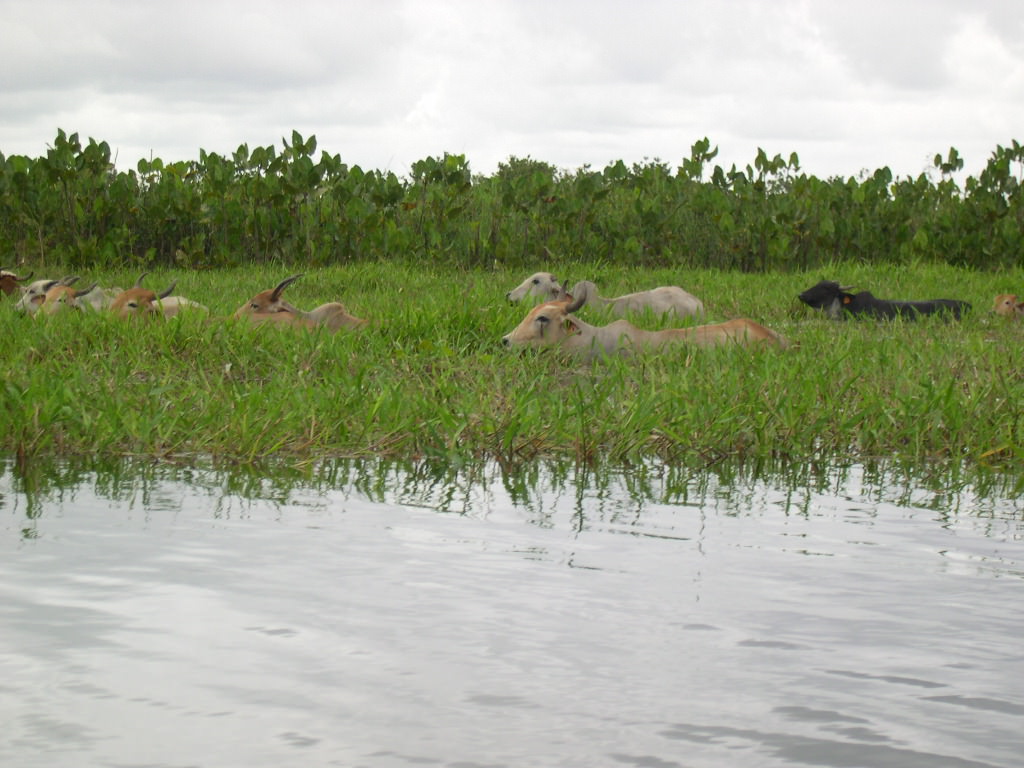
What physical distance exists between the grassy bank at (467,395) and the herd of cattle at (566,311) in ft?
0.81

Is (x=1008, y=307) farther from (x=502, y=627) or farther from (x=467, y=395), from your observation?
(x=502, y=627)

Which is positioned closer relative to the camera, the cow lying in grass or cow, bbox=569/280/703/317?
the cow lying in grass

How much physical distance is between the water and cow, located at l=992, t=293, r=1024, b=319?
289 inches

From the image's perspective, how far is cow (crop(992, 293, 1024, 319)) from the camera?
1132 cm

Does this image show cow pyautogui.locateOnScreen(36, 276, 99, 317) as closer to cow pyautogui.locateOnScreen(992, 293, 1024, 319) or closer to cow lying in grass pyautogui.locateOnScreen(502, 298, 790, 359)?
cow lying in grass pyautogui.locateOnScreen(502, 298, 790, 359)

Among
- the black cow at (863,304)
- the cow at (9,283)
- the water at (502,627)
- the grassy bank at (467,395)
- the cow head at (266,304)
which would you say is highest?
the black cow at (863,304)

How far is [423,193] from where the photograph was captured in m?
16.9

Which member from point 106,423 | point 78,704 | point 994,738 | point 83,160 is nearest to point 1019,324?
point 106,423

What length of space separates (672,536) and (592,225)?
46.9ft

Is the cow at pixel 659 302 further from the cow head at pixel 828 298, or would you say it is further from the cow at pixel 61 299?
the cow at pixel 61 299

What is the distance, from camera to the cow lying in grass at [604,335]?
7.73 m

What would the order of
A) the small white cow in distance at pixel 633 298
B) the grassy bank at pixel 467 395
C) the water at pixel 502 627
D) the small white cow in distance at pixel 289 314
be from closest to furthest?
the water at pixel 502 627 → the grassy bank at pixel 467 395 → the small white cow in distance at pixel 289 314 → the small white cow in distance at pixel 633 298

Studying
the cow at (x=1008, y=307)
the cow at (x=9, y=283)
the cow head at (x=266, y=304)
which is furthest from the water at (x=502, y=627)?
the cow at (x=9, y=283)

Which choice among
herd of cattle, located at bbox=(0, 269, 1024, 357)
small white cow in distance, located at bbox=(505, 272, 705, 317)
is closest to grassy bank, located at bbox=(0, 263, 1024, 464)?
herd of cattle, located at bbox=(0, 269, 1024, 357)
